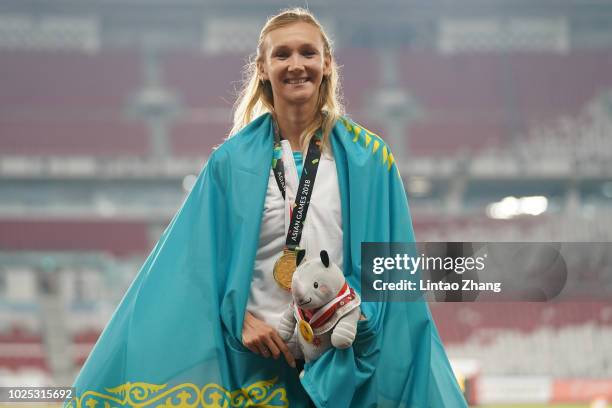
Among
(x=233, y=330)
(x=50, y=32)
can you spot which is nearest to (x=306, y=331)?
(x=233, y=330)

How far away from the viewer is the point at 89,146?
2184 cm

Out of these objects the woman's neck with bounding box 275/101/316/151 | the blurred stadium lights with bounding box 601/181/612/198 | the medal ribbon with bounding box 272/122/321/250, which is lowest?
the medal ribbon with bounding box 272/122/321/250

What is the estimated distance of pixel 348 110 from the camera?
22.2m

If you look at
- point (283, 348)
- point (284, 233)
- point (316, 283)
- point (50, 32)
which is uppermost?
point (50, 32)

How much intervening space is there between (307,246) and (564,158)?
1973 centimetres

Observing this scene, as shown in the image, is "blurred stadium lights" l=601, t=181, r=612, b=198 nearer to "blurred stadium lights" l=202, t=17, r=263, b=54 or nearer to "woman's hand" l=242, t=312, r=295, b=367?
"blurred stadium lights" l=202, t=17, r=263, b=54

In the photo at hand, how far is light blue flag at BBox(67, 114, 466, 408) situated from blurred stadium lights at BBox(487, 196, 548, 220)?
1911cm

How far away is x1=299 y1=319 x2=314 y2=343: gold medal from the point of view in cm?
191

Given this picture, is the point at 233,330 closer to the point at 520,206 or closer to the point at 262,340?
the point at 262,340

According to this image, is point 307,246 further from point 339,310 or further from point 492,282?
point 492,282

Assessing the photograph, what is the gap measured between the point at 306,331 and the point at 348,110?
20.5 meters

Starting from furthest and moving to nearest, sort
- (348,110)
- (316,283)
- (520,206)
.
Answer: (348,110), (520,206), (316,283)

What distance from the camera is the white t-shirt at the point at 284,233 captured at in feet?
6.74

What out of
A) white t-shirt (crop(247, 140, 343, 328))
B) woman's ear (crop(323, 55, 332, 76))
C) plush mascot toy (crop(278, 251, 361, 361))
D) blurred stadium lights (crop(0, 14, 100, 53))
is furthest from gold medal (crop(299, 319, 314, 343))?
blurred stadium lights (crop(0, 14, 100, 53))
